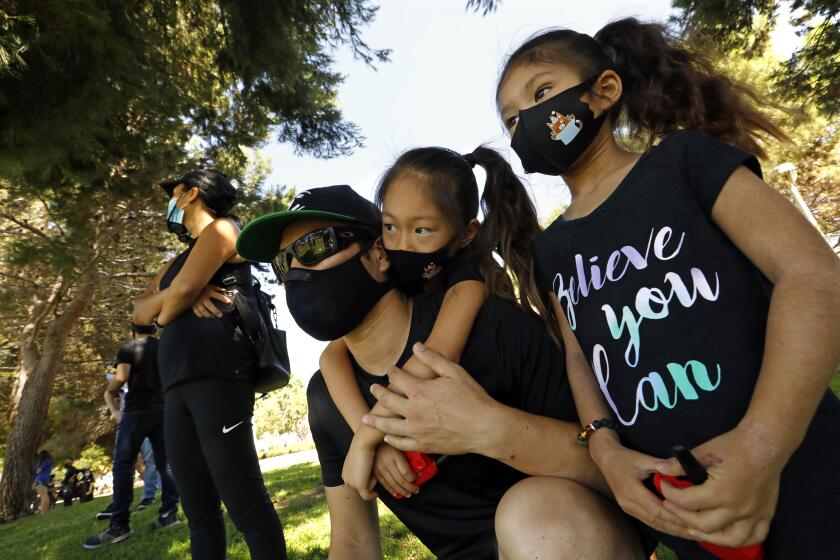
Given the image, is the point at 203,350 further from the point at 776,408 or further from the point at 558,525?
the point at 776,408

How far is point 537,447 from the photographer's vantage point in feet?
4.38

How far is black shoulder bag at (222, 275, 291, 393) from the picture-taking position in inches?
108

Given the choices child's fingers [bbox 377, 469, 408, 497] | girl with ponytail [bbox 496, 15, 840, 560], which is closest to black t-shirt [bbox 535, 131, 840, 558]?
girl with ponytail [bbox 496, 15, 840, 560]

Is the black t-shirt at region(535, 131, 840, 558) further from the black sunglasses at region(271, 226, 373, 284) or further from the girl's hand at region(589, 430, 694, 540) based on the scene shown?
the black sunglasses at region(271, 226, 373, 284)

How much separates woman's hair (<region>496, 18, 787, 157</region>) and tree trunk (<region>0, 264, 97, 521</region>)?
12063 mm

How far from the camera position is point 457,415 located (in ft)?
4.31

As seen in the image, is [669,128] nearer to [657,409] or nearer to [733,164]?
[733,164]

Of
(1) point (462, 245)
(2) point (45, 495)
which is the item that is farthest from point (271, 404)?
(1) point (462, 245)

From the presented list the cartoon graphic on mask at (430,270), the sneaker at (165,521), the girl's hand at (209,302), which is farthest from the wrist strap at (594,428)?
the sneaker at (165,521)

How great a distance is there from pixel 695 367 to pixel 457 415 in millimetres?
567

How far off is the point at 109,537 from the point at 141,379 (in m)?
1.57

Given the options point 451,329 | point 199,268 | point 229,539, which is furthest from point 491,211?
point 229,539

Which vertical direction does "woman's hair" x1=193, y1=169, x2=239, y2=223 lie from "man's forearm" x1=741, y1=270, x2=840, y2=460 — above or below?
above

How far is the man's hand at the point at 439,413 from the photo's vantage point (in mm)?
1312
